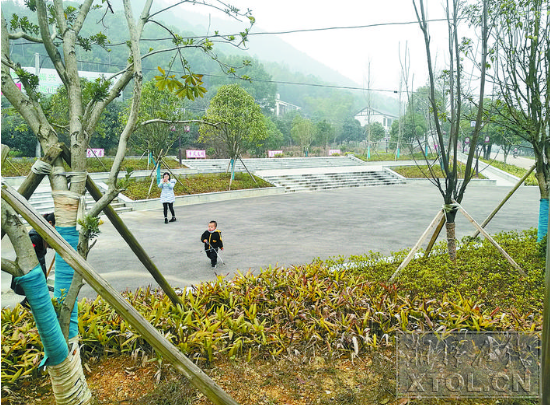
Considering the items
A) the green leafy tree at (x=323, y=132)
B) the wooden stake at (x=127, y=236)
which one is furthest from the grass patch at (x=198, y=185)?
the green leafy tree at (x=323, y=132)

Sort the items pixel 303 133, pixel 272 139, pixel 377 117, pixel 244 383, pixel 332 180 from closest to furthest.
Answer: pixel 244 383 < pixel 332 180 < pixel 303 133 < pixel 272 139 < pixel 377 117

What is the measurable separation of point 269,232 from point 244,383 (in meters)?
6.69

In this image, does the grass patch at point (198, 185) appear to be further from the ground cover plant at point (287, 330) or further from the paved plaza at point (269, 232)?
the ground cover plant at point (287, 330)

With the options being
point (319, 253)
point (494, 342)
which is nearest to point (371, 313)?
point (494, 342)

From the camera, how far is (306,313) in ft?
13.2

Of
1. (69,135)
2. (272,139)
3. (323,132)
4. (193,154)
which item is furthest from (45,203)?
(323,132)

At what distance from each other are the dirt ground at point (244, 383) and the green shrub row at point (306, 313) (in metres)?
0.13

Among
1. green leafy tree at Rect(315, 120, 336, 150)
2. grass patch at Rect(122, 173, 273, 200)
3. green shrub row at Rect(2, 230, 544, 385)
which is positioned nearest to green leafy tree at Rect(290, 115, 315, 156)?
green leafy tree at Rect(315, 120, 336, 150)

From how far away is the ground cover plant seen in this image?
2959mm

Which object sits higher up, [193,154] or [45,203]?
[193,154]

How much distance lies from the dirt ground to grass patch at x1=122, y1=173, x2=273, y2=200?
1115 centimetres

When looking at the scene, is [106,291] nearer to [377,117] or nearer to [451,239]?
[451,239]

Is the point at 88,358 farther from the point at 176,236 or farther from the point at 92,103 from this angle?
the point at 176,236

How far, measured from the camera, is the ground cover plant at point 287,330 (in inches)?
116
